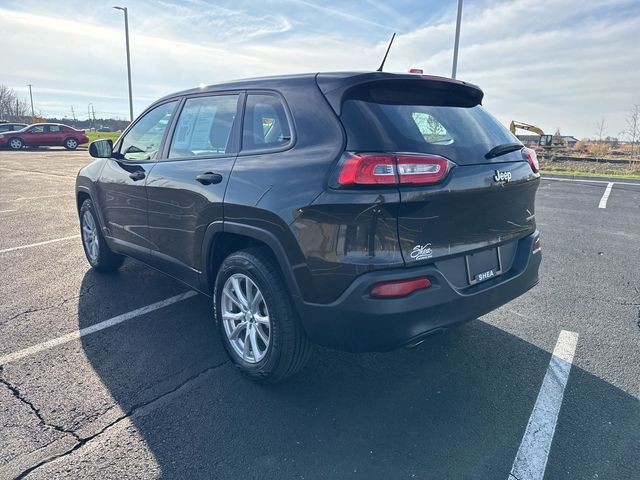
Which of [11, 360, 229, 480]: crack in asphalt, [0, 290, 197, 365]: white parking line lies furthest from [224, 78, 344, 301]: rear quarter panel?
[0, 290, 197, 365]: white parking line

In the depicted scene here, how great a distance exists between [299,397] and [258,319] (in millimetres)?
525

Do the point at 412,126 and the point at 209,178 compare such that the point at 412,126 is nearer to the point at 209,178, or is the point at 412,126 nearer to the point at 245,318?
the point at 209,178

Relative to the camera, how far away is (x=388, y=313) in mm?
2256

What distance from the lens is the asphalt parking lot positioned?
2.25 m

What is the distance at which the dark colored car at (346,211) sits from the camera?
7.43 ft

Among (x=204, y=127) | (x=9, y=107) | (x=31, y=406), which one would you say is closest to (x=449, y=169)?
(x=204, y=127)

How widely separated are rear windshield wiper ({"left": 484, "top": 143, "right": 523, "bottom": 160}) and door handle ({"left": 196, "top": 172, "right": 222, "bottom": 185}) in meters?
1.63

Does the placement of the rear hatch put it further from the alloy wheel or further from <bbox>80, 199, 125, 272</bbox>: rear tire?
<bbox>80, 199, 125, 272</bbox>: rear tire

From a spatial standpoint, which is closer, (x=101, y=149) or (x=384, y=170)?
(x=384, y=170)

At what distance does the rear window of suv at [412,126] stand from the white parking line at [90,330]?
258 centimetres

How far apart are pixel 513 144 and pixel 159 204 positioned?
258cm

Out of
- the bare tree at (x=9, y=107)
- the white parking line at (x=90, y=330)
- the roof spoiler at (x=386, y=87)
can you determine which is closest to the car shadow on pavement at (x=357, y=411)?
the white parking line at (x=90, y=330)

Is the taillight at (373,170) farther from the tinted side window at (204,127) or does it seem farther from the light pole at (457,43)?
the light pole at (457,43)

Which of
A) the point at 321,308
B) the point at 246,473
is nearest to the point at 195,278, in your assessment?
the point at 321,308
